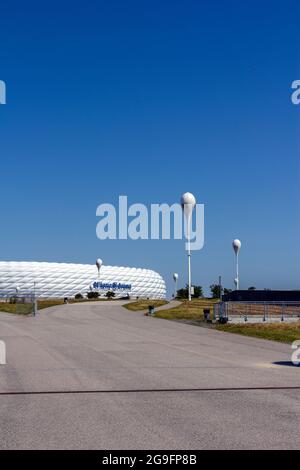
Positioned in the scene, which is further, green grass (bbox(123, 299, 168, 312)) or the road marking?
green grass (bbox(123, 299, 168, 312))

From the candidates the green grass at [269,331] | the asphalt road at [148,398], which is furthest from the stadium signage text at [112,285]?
the asphalt road at [148,398]

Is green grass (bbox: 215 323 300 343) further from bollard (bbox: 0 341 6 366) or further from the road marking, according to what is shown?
the road marking

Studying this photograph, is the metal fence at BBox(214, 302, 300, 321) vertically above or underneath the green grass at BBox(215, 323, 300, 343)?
above

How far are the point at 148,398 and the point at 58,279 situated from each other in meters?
164

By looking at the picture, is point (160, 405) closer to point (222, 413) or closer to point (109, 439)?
point (222, 413)

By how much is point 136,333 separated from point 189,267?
2485 inches

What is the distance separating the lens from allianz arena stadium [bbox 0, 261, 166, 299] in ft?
550

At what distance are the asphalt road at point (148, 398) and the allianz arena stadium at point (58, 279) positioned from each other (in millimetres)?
148042

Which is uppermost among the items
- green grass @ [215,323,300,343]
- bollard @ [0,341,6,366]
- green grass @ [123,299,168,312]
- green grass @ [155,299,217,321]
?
bollard @ [0,341,6,366]

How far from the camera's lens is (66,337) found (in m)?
27.5

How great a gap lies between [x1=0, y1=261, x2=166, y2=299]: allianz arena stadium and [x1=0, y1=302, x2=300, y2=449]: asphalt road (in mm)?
148042

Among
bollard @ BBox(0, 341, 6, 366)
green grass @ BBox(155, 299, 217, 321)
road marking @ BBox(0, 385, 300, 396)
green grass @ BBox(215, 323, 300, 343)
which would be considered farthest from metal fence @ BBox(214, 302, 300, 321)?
road marking @ BBox(0, 385, 300, 396)

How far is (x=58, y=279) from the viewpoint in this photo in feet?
568

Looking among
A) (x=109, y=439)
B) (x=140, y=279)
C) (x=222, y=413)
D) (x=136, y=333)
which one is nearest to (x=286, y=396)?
(x=222, y=413)
